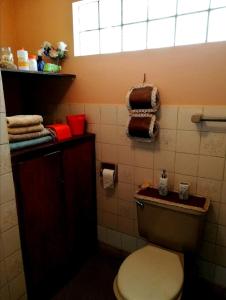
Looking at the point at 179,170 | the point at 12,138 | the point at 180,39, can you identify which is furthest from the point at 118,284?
the point at 180,39

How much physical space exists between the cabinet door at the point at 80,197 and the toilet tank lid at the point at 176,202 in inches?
19.3

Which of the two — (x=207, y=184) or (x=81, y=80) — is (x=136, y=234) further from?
(x=81, y=80)

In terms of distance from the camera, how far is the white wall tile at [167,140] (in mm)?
1571

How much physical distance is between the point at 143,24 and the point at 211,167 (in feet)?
3.64

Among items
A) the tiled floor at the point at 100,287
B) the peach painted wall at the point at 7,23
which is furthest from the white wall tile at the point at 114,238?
the peach painted wall at the point at 7,23

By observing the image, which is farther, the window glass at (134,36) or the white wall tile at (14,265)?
the window glass at (134,36)

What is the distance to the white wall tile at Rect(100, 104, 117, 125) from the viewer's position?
69.2 inches

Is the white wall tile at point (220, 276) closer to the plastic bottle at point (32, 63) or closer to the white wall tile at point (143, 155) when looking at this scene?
the white wall tile at point (143, 155)

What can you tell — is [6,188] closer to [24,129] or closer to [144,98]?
[24,129]

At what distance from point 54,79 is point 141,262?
160cm

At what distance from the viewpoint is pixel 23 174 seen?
4.34 feet

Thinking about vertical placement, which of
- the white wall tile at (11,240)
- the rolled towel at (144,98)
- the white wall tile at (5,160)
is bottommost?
the white wall tile at (11,240)

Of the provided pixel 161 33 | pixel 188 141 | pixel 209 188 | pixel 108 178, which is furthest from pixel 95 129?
pixel 209 188

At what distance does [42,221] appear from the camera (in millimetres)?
1492
